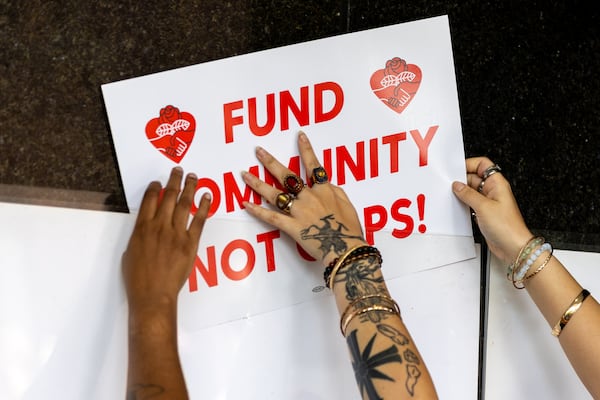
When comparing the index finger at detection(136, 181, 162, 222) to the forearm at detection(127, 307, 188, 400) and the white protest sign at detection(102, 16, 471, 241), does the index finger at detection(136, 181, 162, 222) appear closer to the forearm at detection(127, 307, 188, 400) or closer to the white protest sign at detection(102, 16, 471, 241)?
the white protest sign at detection(102, 16, 471, 241)

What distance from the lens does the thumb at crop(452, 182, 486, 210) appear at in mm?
852

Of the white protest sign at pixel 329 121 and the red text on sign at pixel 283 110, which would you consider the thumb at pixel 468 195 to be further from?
the red text on sign at pixel 283 110

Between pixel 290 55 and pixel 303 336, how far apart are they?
42 centimetres

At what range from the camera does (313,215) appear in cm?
80

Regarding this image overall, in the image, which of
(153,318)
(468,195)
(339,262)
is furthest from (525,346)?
(153,318)

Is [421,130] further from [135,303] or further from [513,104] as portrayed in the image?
[135,303]

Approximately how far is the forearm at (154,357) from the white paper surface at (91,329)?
0.07 m

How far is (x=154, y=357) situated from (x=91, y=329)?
15 centimetres

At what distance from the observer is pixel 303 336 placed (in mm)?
881

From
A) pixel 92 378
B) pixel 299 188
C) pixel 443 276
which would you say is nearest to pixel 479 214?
pixel 443 276

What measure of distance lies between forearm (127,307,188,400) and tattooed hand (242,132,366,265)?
20 cm

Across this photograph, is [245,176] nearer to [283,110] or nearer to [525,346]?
[283,110]

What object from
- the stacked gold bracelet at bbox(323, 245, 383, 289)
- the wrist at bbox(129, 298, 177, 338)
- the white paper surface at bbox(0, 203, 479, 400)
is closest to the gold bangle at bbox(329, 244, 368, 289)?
the stacked gold bracelet at bbox(323, 245, 383, 289)

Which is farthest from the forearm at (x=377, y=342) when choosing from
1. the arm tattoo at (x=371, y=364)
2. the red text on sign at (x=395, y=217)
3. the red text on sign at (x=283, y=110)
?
the red text on sign at (x=283, y=110)
